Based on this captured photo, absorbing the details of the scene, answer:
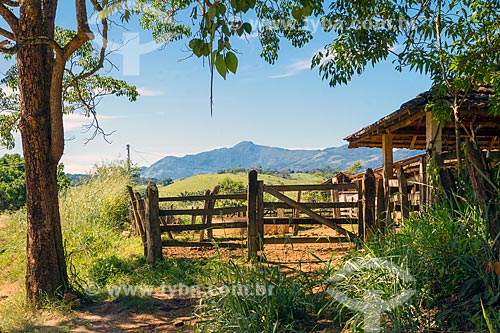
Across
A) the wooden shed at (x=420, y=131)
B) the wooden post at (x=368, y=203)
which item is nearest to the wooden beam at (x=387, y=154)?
the wooden shed at (x=420, y=131)

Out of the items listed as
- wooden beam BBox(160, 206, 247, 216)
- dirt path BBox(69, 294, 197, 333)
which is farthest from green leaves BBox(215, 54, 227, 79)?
wooden beam BBox(160, 206, 247, 216)

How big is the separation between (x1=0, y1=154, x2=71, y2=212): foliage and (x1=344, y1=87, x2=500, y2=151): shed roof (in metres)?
14.0

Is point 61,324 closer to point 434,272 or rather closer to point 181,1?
point 434,272

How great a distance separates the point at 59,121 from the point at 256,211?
3.73m

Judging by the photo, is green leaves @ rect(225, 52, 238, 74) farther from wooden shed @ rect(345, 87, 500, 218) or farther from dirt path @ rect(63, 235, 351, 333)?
wooden shed @ rect(345, 87, 500, 218)

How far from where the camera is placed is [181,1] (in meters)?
8.41

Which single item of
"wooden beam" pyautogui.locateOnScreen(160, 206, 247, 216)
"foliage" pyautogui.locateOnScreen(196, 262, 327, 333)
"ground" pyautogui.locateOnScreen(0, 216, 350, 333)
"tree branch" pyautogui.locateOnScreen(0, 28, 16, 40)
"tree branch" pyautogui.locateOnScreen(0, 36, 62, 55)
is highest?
"tree branch" pyautogui.locateOnScreen(0, 28, 16, 40)

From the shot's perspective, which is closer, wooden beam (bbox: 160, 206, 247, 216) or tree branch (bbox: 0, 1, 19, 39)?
tree branch (bbox: 0, 1, 19, 39)

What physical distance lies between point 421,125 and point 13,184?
60.4ft

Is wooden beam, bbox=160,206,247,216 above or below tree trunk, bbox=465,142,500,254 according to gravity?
below

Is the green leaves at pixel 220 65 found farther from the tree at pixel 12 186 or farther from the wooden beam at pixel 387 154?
the tree at pixel 12 186

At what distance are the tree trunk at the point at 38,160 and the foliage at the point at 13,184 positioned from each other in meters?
14.9

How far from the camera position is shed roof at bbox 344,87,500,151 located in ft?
33.9

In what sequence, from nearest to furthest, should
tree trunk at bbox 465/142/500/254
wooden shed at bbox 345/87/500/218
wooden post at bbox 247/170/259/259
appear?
tree trunk at bbox 465/142/500/254
wooden post at bbox 247/170/259/259
wooden shed at bbox 345/87/500/218
